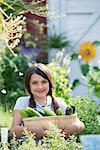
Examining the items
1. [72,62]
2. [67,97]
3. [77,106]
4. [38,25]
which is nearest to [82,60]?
[72,62]

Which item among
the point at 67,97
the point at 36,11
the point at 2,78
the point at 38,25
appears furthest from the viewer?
the point at 38,25

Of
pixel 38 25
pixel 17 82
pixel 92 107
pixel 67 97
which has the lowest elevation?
pixel 92 107

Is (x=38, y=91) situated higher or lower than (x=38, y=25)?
lower

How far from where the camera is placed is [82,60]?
9.27 metres

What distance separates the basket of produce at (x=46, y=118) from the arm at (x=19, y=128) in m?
0.03

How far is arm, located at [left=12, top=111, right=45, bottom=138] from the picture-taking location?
4238 mm

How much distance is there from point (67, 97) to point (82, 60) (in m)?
2.82

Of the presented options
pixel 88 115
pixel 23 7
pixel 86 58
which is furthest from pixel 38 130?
pixel 86 58

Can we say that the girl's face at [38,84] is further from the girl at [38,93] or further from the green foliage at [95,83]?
the green foliage at [95,83]

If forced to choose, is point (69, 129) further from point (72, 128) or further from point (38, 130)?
point (38, 130)

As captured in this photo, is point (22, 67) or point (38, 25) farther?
point (38, 25)

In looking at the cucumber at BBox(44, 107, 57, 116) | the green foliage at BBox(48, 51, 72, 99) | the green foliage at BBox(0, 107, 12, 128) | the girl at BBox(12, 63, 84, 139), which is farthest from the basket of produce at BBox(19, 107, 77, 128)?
the green foliage at BBox(48, 51, 72, 99)

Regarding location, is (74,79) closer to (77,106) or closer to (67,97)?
(67,97)

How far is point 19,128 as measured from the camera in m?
4.41
